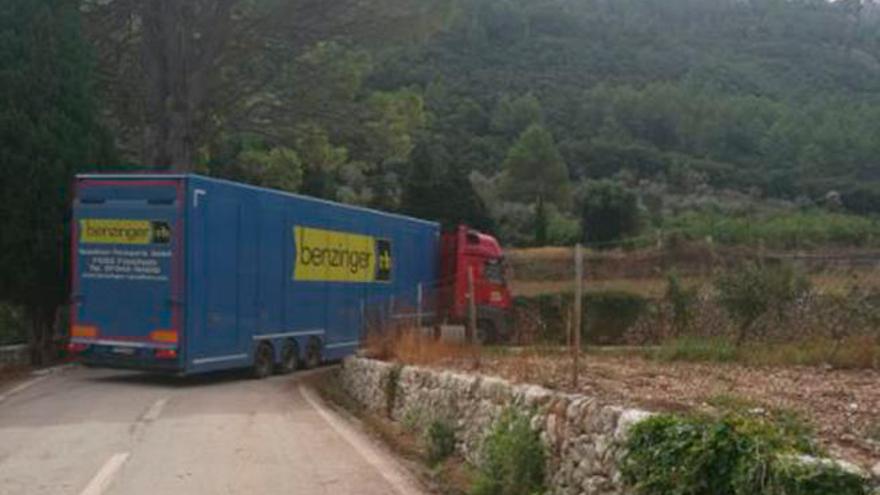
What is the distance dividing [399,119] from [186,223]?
540 inches

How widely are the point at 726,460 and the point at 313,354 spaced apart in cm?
1951

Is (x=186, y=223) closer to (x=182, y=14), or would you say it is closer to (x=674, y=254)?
(x=182, y=14)

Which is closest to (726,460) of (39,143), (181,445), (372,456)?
(372,456)

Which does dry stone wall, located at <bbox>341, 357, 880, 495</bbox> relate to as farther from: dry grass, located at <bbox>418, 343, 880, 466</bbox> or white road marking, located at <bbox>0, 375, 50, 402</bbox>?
white road marking, located at <bbox>0, 375, 50, 402</bbox>

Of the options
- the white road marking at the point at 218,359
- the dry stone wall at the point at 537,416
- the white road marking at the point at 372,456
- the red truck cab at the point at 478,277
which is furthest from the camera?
the red truck cab at the point at 478,277

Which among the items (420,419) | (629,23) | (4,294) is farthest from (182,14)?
(629,23)

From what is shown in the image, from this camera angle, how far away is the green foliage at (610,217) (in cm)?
5697

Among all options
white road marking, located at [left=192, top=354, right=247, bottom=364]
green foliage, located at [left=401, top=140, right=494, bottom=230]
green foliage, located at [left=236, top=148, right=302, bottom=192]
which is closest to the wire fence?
white road marking, located at [left=192, top=354, right=247, bottom=364]

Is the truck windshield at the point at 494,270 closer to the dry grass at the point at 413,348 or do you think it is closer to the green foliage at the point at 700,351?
the dry grass at the point at 413,348

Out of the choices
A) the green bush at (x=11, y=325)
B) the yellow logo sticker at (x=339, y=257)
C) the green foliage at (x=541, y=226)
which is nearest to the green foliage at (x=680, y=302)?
the yellow logo sticker at (x=339, y=257)

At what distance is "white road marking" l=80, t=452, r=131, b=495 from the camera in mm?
9664

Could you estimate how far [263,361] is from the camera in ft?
73.9

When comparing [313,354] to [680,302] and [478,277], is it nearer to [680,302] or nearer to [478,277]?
[478,277]

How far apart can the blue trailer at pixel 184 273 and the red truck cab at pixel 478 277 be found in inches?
268
